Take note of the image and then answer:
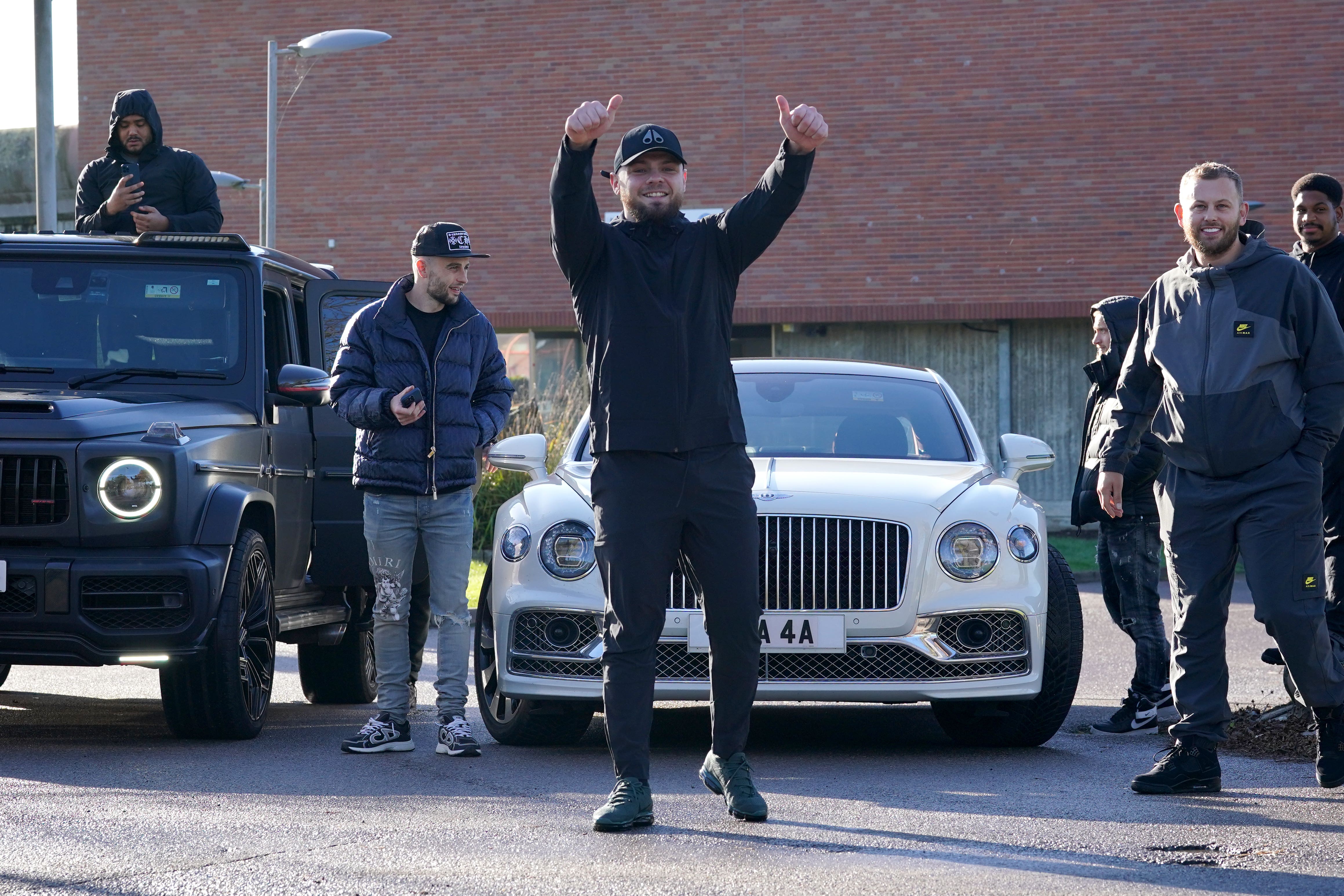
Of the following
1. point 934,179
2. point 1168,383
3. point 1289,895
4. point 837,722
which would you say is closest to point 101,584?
point 837,722

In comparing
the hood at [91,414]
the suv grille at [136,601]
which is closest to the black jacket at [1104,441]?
the hood at [91,414]

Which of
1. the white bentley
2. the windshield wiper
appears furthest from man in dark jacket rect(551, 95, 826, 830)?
the windshield wiper

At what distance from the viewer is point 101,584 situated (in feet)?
21.4

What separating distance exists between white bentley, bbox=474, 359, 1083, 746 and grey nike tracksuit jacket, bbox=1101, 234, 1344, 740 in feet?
3.09

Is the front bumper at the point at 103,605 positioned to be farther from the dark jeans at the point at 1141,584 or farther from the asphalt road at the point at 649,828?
the dark jeans at the point at 1141,584

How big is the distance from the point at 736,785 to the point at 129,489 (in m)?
2.79

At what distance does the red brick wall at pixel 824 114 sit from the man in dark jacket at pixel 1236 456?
19.7 meters

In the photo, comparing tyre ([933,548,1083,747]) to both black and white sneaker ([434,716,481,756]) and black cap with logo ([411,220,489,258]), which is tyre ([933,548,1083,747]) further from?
black cap with logo ([411,220,489,258])

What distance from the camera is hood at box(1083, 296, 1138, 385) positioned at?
25.7 ft

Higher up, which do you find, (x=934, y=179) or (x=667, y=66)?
(x=667, y=66)

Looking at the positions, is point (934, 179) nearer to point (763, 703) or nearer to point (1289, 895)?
point (763, 703)

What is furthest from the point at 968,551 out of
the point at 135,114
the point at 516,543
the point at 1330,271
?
the point at 135,114

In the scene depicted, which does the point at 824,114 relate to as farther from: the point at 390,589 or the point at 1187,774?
the point at 1187,774

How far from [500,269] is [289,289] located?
18.7 metres
